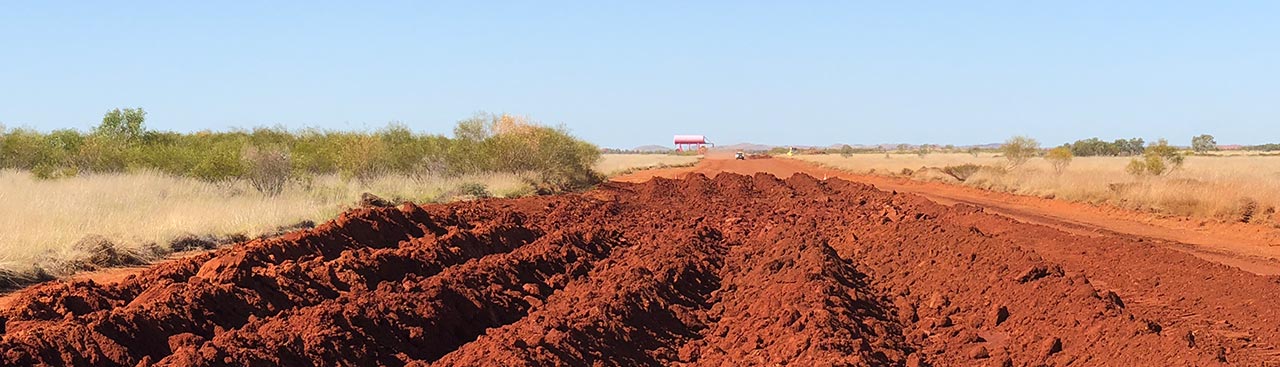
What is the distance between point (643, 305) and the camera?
9297mm

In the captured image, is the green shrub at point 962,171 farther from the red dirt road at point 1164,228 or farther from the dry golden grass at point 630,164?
the dry golden grass at point 630,164

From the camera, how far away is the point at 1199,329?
849 centimetres

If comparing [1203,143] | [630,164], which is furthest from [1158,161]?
[1203,143]

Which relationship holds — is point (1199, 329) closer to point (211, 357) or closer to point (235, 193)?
point (211, 357)

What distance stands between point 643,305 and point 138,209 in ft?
32.4

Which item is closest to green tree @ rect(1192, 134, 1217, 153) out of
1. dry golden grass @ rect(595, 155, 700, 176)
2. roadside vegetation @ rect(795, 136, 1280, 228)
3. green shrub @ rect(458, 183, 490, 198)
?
dry golden grass @ rect(595, 155, 700, 176)

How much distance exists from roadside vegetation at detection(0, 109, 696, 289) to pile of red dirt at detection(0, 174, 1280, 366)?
2.04m

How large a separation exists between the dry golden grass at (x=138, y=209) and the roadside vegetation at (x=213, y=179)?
0.09 ft

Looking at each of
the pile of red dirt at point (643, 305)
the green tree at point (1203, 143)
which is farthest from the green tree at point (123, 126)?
the green tree at point (1203, 143)

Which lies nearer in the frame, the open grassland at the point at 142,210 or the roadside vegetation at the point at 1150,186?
the open grassland at the point at 142,210

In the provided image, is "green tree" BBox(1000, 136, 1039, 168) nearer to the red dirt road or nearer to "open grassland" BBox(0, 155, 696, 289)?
the red dirt road

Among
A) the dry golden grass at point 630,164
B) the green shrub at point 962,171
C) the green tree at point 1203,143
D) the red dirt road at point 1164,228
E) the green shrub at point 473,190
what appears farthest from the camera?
the green tree at point 1203,143

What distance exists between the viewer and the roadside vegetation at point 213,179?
40.3 feet

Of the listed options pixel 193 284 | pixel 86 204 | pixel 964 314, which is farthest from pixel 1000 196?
pixel 193 284
